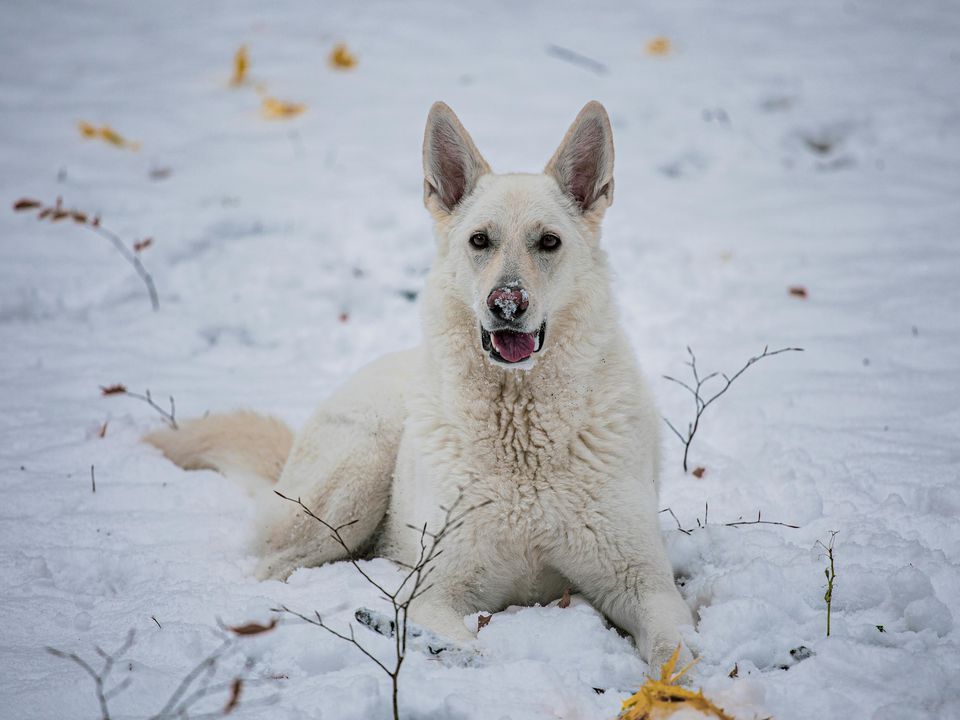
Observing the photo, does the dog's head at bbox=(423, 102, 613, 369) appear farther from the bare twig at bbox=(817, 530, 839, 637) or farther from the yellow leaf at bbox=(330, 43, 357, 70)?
the yellow leaf at bbox=(330, 43, 357, 70)

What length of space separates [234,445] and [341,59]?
24.6 ft

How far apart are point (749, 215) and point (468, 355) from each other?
5168 millimetres

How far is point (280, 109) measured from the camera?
9.29 meters

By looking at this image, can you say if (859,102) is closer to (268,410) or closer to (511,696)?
(268,410)

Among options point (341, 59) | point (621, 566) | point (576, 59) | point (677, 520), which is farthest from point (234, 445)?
point (576, 59)

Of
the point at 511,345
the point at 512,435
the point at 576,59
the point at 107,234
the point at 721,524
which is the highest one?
the point at 576,59

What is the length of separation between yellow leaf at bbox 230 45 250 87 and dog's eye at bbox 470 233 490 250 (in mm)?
7648

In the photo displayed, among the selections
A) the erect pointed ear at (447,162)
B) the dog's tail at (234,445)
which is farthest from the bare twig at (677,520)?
the dog's tail at (234,445)

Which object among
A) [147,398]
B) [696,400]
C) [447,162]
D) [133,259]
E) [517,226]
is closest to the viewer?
[517,226]

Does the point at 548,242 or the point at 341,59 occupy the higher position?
the point at 341,59

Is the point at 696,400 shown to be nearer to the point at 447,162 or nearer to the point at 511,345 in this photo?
the point at 511,345

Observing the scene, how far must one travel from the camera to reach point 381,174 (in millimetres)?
7977

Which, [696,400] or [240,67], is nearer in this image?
[696,400]

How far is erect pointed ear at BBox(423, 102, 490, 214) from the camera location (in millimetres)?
3492
